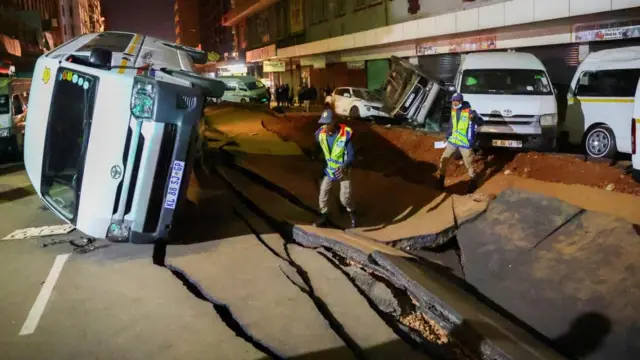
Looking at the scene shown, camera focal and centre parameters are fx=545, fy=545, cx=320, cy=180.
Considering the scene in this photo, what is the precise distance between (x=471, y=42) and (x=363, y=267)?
16.7m

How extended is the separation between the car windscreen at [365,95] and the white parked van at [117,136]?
15735 mm

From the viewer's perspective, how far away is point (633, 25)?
14.8m

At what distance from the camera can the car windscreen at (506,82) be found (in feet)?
41.5

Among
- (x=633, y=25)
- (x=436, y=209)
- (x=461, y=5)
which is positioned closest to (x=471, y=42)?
(x=461, y=5)

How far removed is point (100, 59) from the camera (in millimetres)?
5848

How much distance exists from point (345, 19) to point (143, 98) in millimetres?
28251

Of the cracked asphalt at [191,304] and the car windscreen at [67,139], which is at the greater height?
the car windscreen at [67,139]

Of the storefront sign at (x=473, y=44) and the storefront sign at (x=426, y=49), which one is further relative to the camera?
the storefront sign at (x=426, y=49)

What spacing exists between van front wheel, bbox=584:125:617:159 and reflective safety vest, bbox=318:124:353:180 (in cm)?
700

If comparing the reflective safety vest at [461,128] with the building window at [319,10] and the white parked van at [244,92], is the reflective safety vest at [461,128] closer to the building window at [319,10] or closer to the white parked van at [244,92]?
the white parked van at [244,92]

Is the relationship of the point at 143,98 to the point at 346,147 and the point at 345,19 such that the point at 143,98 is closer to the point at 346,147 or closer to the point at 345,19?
the point at 346,147

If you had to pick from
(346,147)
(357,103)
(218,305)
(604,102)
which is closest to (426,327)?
(218,305)

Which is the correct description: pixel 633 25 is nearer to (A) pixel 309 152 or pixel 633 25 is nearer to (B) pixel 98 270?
(A) pixel 309 152

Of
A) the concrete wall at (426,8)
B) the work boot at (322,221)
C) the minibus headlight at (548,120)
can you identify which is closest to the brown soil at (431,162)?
the minibus headlight at (548,120)
